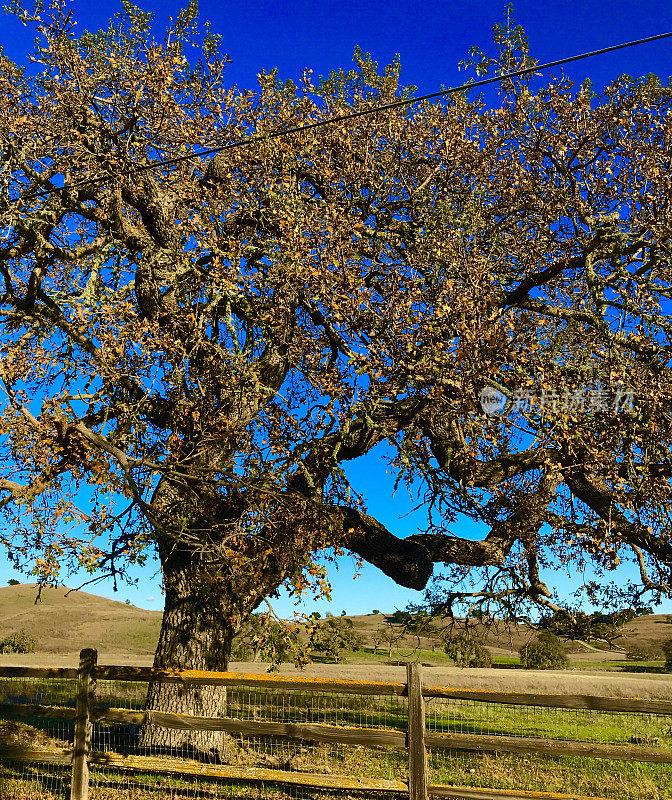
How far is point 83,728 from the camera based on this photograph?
881cm

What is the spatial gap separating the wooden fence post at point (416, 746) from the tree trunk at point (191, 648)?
13.1ft

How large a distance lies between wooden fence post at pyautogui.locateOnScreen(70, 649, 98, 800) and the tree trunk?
1768 mm

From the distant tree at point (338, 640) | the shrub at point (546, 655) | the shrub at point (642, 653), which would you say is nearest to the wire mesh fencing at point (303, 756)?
the shrub at point (546, 655)

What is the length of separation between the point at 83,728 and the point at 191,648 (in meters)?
2.47

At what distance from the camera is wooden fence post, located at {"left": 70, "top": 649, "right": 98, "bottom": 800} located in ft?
28.2

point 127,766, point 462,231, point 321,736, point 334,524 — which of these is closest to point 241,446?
point 334,524

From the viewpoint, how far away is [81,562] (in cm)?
721

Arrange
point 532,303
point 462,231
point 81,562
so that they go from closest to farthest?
point 81,562 → point 462,231 → point 532,303

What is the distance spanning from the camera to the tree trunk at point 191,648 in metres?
10.6

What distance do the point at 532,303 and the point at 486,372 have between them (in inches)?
171

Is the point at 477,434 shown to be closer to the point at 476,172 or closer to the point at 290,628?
the point at 290,628

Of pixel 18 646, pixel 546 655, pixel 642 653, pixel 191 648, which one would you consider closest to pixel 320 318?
pixel 191 648

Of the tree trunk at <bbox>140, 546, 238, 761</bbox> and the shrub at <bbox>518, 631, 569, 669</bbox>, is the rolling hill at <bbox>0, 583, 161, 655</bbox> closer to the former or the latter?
the shrub at <bbox>518, 631, 569, 669</bbox>

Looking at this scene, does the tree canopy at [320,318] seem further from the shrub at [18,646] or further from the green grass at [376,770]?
the shrub at [18,646]
